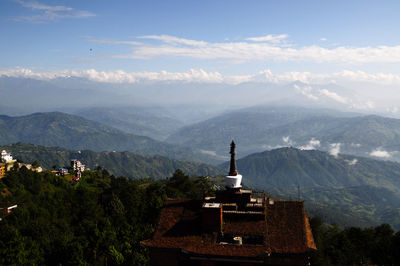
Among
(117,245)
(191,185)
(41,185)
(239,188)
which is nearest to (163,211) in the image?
(239,188)

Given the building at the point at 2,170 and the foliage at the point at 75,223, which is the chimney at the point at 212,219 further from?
the building at the point at 2,170

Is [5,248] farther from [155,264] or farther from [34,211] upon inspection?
[34,211]

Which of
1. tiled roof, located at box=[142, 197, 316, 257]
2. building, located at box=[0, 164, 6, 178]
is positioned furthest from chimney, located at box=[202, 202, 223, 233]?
building, located at box=[0, 164, 6, 178]

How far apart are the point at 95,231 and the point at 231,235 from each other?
37336 millimetres

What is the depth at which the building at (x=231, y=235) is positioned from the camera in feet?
91.9

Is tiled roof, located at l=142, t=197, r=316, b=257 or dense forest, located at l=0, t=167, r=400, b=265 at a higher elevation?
tiled roof, located at l=142, t=197, r=316, b=257

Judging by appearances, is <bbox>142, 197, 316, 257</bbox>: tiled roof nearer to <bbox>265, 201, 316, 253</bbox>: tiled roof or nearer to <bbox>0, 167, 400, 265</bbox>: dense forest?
<bbox>265, 201, 316, 253</bbox>: tiled roof

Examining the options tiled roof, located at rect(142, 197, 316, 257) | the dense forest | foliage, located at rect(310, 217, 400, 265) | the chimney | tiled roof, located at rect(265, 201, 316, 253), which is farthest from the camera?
foliage, located at rect(310, 217, 400, 265)

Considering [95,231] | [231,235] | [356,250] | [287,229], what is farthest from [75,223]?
[287,229]

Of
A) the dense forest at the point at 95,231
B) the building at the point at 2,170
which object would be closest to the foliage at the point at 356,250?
the dense forest at the point at 95,231

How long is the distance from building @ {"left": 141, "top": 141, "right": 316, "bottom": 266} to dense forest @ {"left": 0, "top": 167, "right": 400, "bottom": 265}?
476 inches

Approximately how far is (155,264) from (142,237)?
30199mm

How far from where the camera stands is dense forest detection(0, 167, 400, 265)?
172ft

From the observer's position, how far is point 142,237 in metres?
58.9
